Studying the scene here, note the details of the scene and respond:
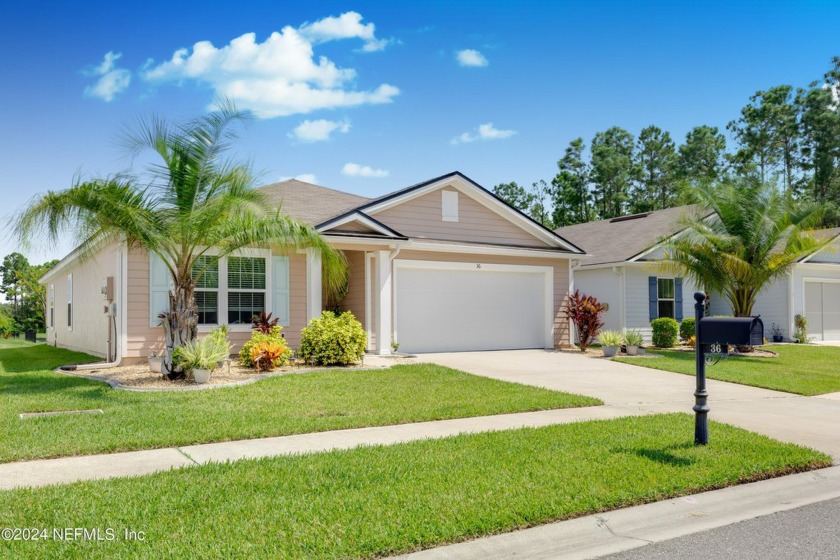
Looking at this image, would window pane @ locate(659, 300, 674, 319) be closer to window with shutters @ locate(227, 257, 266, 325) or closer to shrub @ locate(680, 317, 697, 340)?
shrub @ locate(680, 317, 697, 340)

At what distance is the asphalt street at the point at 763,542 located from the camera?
428 centimetres

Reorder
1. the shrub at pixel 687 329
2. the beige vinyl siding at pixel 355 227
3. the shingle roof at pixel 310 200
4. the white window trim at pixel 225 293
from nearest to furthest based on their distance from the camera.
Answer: the white window trim at pixel 225 293 < the beige vinyl siding at pixel 355 227 < the shingle roof at pixel 310 200 < the shrub at pixel 687 329

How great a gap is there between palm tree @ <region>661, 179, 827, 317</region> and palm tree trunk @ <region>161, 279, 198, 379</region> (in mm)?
13467

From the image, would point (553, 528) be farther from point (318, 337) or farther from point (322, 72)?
point (322, 72)

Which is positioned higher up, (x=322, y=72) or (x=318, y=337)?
(x=322, y=72)

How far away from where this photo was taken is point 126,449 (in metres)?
6.58

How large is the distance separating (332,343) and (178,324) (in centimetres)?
318

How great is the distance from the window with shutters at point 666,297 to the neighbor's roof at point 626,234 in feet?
4.88

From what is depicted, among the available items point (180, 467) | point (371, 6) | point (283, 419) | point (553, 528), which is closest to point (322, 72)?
point (371, 6)

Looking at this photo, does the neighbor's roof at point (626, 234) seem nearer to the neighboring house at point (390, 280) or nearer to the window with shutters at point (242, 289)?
the neighboring house at point (390, 280)

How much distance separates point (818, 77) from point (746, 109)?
471cm

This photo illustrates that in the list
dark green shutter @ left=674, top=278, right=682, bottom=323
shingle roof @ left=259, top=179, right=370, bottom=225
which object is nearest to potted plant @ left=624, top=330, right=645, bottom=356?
dark green shutter @ left=674, top=278, right=682, bottom=323

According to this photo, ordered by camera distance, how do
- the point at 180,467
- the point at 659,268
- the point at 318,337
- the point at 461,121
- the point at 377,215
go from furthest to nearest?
the point at 461,121, the point at 659,268, the point at 377,215, the point at 318,337, the point at 180,467

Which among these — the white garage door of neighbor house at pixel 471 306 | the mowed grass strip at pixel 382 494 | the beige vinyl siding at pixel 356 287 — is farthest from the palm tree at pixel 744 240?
the mowed grass strip at pixel 382 494
